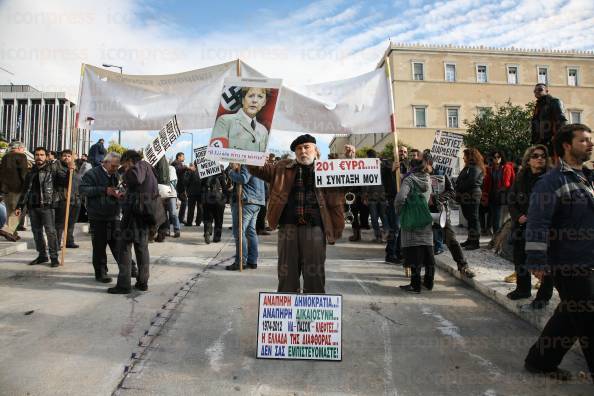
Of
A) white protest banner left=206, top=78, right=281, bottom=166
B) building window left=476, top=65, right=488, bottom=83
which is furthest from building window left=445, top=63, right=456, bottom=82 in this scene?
white protest banner left=206, top=78, right=281, bottom=166

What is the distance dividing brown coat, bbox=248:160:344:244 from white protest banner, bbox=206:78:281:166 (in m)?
0.72

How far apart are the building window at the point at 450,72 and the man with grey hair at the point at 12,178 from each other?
52459 millimetres

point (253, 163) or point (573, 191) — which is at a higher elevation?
point (253, 163)

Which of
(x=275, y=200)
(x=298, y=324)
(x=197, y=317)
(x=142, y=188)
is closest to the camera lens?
(x=298, y=324)

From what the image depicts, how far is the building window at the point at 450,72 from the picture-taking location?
54.7 metres

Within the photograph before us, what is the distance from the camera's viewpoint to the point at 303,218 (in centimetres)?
423

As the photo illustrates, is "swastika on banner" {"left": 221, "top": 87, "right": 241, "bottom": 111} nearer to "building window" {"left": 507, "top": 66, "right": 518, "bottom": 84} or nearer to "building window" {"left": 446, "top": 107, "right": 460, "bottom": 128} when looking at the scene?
"building window" {"left": 446, "top": 107, "right": 460, "bottom": 128}

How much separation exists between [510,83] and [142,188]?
192 ft

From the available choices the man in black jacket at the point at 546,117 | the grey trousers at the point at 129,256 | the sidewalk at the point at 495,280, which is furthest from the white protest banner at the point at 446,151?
the grey trousers at the point at 129,256

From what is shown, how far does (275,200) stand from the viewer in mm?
4242

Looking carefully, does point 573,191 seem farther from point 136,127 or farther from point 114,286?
point 136,127

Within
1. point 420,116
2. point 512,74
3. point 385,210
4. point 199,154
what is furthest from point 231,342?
point 512,74

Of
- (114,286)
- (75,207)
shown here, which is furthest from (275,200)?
(75,207)

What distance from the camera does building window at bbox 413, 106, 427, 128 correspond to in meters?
53.5
